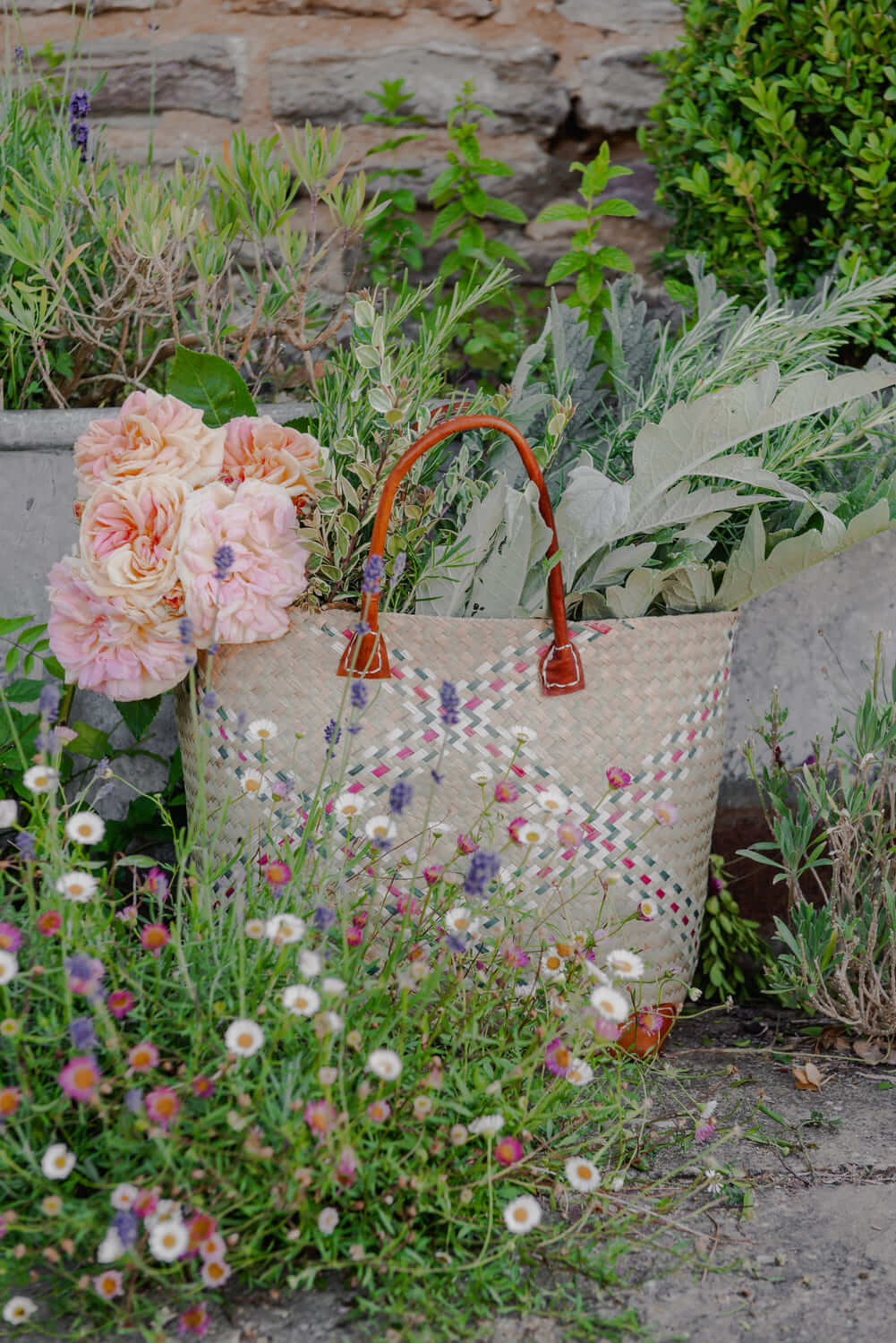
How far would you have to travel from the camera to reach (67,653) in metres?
1.26

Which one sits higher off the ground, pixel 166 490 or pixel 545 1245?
pixel 166 490

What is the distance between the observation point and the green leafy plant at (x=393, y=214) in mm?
2061

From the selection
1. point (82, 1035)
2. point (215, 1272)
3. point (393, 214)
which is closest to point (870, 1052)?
point (215, 1272)

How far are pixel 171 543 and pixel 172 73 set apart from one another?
1.60m

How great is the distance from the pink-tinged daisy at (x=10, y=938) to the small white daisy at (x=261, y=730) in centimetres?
29

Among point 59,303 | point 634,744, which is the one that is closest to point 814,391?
point 634,744

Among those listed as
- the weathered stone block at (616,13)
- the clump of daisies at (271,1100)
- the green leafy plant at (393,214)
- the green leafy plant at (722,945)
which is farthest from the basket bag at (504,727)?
the weathered stone block at (616,13)

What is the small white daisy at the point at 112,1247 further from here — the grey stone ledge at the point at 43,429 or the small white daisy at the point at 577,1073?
the grey stone ledge at the point at 43,429

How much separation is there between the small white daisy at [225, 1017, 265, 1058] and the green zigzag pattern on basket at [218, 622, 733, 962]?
347 mm

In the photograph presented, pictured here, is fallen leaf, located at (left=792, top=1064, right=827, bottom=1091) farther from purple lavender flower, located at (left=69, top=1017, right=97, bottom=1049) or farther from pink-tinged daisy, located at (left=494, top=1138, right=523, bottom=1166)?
purple lavender flower, located at (left=69, top=1017, right=97, bottom=1049)

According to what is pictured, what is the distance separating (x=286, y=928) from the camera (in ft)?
2.94

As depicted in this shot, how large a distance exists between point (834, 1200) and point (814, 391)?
83cm

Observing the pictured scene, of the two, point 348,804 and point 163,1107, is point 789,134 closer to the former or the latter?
point 348,804

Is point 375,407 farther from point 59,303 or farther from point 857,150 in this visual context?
point 857,150
